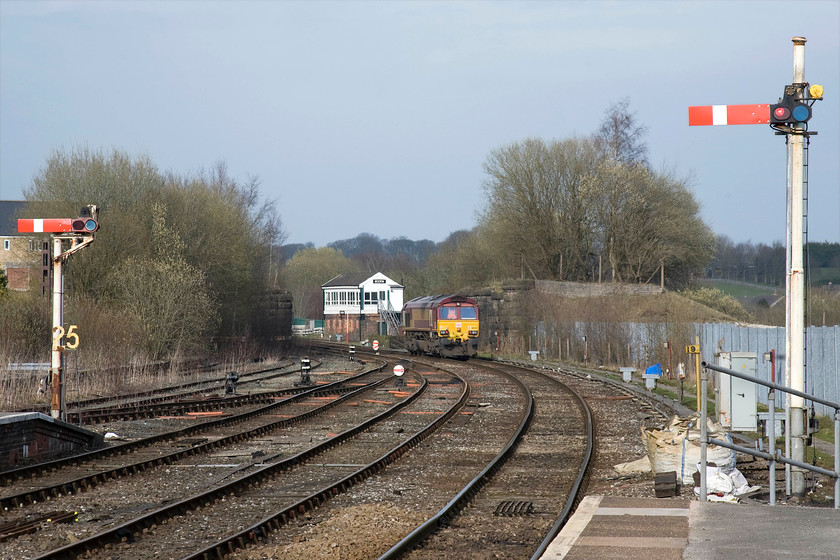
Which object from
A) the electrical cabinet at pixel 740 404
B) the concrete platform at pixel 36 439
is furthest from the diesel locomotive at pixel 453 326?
the electrical cabinet at pixel 740 404

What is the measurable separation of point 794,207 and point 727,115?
3.90ft

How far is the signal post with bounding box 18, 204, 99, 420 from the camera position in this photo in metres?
13.5

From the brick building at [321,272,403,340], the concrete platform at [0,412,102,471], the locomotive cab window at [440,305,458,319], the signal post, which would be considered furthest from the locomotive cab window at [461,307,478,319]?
the brick building at [321,272,403,340]

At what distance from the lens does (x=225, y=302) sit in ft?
133

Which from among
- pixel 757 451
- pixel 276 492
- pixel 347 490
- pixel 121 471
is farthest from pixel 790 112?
pixel 121 471

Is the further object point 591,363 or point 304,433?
point 591,363

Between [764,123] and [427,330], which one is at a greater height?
[764,123]

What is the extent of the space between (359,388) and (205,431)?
8373 millimetres

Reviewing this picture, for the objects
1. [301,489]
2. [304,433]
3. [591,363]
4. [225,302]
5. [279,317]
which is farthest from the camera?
[279,317]

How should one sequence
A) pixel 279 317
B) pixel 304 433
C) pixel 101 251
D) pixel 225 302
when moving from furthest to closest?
pixel 279 317 → pixel 225 302 → pixel 101 251 → pixel 304 433

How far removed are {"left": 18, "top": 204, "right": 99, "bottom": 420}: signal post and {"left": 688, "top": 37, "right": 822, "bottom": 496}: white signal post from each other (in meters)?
9.29

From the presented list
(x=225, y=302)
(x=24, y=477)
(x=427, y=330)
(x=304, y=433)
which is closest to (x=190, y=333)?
(x=225, y=302)

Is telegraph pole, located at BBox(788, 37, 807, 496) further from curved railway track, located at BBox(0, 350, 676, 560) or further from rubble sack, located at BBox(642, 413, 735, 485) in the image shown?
curved railway track, located at BBox(0, 350, 676, 560)

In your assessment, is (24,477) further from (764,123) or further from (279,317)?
(279,317)
